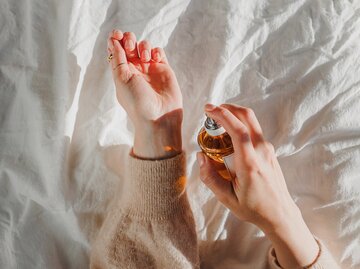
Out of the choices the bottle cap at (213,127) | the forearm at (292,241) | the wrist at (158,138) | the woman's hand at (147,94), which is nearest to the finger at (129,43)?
the woman's hand at (147,94)

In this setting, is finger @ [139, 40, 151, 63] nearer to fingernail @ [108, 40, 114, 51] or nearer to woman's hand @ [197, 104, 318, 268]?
fingernail @ [108, 40, 114, 51]

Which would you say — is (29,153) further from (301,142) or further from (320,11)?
(320,11)

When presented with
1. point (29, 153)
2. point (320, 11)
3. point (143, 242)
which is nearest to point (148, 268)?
point (143, 242)

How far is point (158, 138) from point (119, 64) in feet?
0.53

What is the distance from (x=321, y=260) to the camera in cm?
84

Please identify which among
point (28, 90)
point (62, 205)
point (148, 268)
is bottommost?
point (148, 268)

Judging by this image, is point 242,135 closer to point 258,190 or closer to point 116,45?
point 258,190

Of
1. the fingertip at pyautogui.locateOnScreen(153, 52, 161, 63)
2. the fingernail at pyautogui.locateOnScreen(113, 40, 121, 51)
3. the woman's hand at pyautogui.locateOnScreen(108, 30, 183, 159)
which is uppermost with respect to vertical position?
the fingernail at pyautogui.locateOnScreen(113, 40, 121, 51)

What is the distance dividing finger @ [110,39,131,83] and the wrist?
0.32 ft

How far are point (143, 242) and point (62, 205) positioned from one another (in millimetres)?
178

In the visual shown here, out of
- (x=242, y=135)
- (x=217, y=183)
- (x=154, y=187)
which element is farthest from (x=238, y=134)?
(x=154, y=187)

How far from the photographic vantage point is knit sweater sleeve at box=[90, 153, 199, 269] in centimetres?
88

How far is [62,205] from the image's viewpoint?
2.96ft

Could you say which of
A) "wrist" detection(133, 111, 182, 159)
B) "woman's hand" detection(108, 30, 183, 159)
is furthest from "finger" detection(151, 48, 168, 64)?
"wrist" detection(133, 111, 182, 159)
